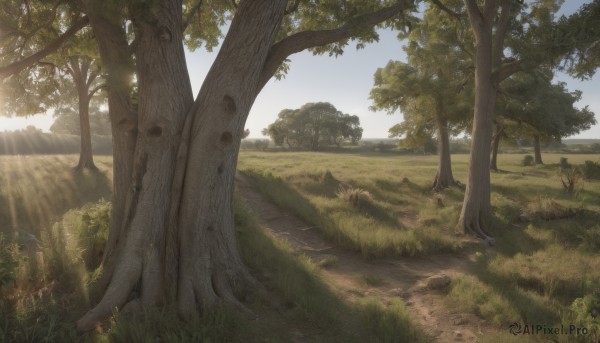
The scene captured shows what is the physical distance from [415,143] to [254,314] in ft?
60.2

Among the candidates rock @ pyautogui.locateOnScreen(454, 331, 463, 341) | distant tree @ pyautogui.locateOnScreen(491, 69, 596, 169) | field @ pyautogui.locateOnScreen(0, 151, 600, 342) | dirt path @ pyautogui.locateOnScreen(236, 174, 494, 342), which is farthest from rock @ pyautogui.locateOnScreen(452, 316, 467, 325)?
distant tree @ pyautogui.locateOnScreen(491, 69, 596, 169)

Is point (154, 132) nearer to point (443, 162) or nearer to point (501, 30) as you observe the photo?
point (501, 30)

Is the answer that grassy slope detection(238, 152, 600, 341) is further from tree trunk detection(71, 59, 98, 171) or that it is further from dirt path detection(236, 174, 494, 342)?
tree trunk detection(71, 59, 98, 171)

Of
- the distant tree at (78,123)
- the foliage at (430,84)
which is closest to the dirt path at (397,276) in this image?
the foliage at (430,84)

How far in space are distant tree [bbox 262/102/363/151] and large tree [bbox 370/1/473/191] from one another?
4782 centimetres

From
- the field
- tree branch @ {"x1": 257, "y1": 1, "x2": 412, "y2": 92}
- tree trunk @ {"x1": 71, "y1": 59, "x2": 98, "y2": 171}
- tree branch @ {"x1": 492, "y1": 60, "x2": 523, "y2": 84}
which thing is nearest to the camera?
the field

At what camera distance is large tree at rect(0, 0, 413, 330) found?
4938mm

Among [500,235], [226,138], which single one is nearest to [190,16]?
[226,138]

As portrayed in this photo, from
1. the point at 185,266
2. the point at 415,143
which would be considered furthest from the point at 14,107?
the point at 415,143

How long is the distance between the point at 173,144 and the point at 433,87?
1546cm

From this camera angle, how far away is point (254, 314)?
486 centimetres

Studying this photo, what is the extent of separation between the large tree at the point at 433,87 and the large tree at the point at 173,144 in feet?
43.7

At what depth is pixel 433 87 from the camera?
57.5ft

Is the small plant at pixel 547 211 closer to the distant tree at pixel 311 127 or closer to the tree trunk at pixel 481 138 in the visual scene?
the tree trunk at pixel 481 138
